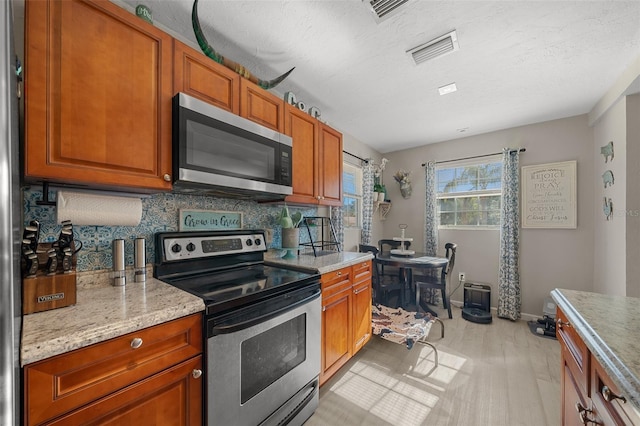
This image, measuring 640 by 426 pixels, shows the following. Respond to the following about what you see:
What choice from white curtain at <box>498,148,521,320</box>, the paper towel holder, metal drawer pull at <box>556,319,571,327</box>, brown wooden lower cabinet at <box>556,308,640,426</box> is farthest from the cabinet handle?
white curtain at <box>498,148,521,320</box>

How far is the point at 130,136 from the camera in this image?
1139mm

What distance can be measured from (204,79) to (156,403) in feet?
5.14

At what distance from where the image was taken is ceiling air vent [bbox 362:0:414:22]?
1373mm

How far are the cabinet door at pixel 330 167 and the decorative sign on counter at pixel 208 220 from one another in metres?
0.79

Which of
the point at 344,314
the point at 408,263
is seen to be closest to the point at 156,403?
the point at 344,314

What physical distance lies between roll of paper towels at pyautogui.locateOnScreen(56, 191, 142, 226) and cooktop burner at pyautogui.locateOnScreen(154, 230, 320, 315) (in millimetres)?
222

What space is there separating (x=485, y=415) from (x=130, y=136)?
2.67 m

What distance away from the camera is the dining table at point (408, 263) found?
2.94 metres

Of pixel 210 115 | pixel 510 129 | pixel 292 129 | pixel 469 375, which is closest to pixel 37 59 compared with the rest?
pixel 210 115

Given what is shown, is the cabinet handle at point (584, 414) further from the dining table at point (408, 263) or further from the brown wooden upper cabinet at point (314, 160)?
the dining table at point (408, 263)

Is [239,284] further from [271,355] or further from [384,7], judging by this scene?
[384,7]

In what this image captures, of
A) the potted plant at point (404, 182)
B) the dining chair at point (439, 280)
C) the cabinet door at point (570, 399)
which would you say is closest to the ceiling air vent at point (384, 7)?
the cabinet door at point (570, 399)

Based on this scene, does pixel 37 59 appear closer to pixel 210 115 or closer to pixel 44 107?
pixel 44 107

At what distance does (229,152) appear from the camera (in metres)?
1.47
